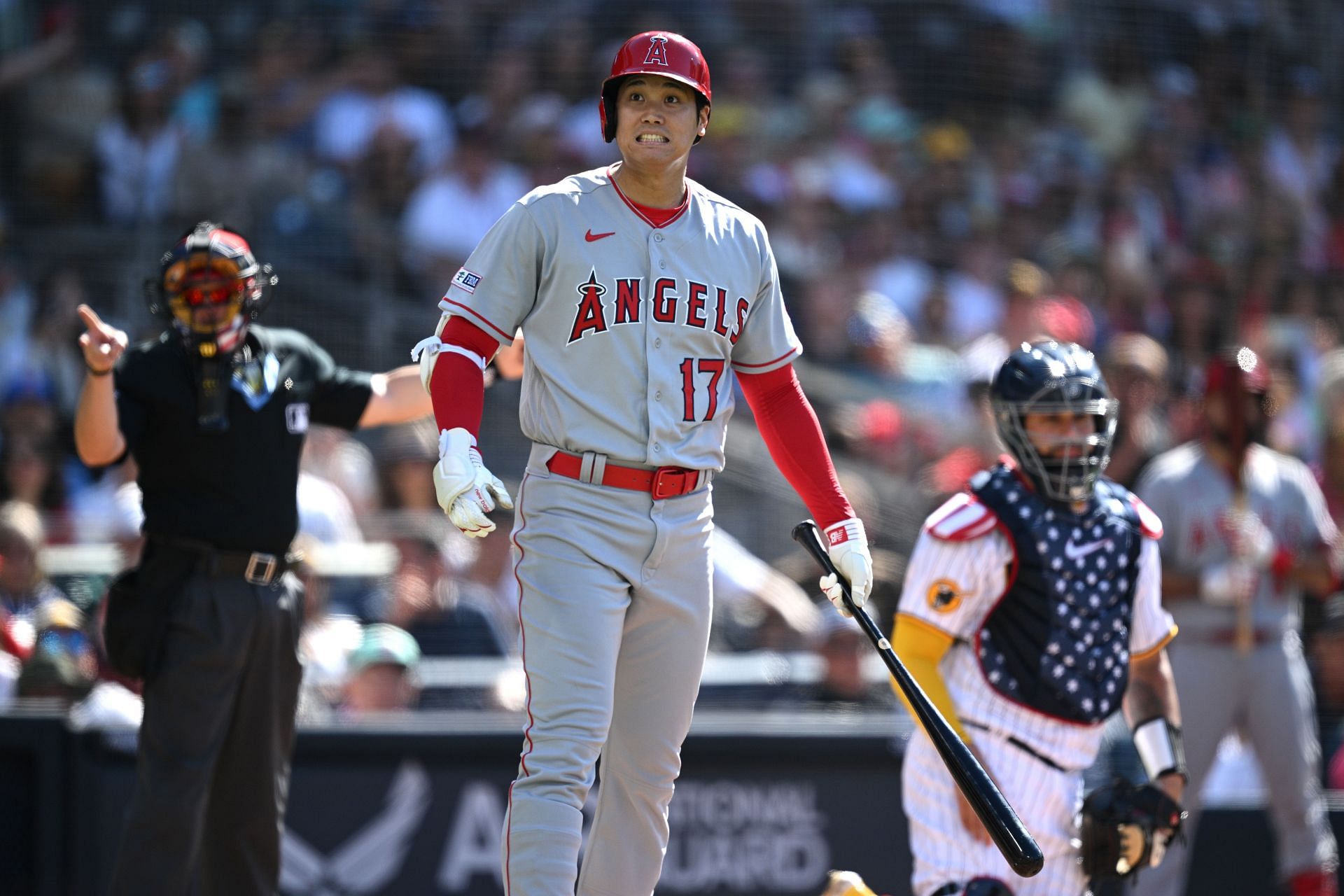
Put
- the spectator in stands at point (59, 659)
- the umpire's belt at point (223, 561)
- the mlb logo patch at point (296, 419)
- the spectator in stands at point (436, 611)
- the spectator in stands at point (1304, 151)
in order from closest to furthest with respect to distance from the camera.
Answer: the umpire's belt at point (223, 561) < the mlb logo patch at point (296, 419) < the spectator in stands at point (59, 659) < the spectator in stands at point (436, 611) < the spectator in stands at point (1304, 151)

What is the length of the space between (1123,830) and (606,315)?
1.61 metres

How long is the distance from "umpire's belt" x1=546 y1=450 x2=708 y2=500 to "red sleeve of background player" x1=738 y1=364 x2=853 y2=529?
34cm

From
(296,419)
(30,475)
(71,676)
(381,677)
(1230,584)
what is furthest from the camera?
(30,475)

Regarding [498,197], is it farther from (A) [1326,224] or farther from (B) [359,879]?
(A) [1326,224]

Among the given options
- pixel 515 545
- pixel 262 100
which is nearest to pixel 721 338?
pixel 515 545

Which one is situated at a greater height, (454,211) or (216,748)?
(454,211)

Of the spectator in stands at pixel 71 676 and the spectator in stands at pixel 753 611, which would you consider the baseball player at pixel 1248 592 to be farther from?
the spectator in stands at pixel 71 676

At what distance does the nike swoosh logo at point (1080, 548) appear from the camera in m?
3.93

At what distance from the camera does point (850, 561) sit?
3.73 meters

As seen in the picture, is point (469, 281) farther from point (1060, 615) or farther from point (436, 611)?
point (436, 611)

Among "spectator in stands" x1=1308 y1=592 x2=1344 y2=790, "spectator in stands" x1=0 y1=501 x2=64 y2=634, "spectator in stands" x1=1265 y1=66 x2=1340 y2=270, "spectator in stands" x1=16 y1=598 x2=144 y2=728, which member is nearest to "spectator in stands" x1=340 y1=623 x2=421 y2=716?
"spectator in stands" x1=16 y1=598 x2=144 y2=728

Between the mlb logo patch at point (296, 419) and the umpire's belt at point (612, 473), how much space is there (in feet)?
3.39


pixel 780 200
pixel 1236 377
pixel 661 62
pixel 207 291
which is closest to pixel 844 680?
pixel 1236 377

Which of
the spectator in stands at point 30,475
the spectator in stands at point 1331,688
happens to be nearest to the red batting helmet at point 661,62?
the spectator in stands at point 1331,688
